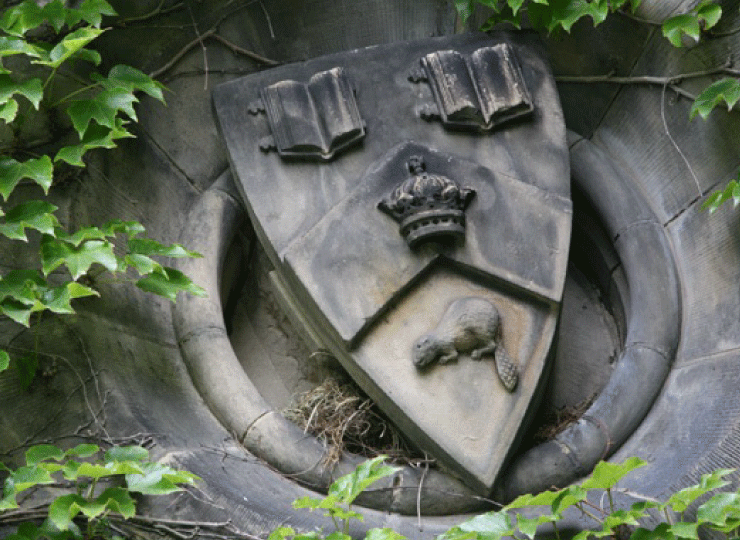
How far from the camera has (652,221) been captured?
478 cm

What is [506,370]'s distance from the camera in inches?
165

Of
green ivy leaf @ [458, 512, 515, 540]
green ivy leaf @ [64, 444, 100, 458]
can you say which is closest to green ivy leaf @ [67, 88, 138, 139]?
green ivy leaf @ [64, 444, 100, 458]

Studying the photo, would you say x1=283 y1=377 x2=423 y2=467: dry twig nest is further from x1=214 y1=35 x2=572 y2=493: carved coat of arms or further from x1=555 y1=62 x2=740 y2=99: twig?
x1=555 y1=62 x2=740 y2=99: twig

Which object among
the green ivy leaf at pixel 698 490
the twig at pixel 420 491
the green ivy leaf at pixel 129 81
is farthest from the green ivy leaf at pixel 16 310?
the green ivy leaf at pixel 698 490

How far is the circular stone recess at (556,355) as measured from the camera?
4.24m

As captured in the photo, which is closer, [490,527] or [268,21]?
[490,527]

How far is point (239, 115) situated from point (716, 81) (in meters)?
1.55

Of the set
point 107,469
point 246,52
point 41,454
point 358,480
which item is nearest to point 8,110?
point 41,454

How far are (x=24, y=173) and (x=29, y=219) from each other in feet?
0.47

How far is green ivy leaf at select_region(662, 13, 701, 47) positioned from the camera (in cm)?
455

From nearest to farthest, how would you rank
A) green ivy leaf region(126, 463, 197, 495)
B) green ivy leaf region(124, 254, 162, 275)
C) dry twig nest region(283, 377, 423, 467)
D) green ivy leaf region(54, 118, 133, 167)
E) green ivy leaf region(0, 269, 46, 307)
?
green ivy leaf region(126, 463, 197, 495) < green ivy leaf region(0, 269, 46, 307) < green ivy leaf region(124, 254, 162, 275) < green ivy leaf region(54, 118, 133, 167) < dry twig nest region(283, 377, 423, 467)

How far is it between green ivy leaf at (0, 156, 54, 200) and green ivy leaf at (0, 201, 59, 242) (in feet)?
0.17

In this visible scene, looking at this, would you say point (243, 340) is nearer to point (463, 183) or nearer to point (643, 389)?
point (463, 183)

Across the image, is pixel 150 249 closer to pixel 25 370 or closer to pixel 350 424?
pixel 25 370
